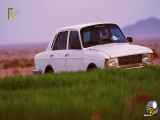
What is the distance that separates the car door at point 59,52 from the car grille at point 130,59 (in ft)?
5.81

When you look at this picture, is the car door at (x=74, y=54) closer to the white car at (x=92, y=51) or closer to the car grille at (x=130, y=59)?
the white car at (x=92, y=51)

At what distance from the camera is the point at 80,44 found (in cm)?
1341

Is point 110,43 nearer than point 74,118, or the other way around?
point 74,118

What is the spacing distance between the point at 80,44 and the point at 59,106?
5492 millimetres

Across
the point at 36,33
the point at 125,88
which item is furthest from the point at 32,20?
the point at 125,88

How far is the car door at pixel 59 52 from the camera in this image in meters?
14.1

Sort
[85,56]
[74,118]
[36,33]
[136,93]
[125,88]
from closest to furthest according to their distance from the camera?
[74,118] → [136,93] → [125,88] → [85,56] → [36,33]

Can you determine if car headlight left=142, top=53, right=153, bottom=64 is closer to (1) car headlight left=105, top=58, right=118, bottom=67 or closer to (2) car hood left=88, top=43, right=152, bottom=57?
(2) car hood left=88, top=43, right=152, bottom=57

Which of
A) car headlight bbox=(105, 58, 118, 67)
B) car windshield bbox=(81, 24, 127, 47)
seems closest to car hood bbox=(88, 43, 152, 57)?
car headlight bbox=(105, 58, 118, 67)

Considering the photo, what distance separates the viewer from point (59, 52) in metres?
14.2

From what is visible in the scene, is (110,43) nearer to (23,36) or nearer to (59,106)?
(59,106)

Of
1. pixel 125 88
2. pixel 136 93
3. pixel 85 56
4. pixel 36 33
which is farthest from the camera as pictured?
pixel 36 33

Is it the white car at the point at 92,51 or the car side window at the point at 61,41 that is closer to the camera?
the white car at the point at 92,51

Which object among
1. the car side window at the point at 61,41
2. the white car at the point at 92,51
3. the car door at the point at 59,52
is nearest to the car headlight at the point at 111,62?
the white car at the point at 92,51
